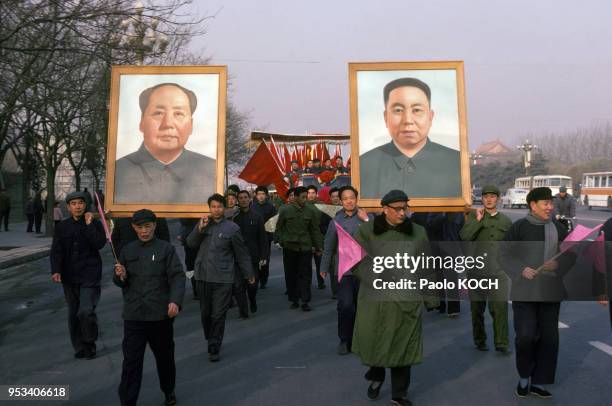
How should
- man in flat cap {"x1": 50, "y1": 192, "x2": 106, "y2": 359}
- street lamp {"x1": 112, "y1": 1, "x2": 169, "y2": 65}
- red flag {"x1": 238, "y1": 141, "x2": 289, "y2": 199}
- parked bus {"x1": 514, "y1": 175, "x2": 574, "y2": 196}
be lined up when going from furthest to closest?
parked bus {"x1": 514, "y1": 175, "x2": 574, "y2": 196} < red flag {"x1": 238, "y1": 141, "x2": 289, "y2": 199} < street lamp {"x1": 112, "y1": 1, "x2": 169, "y2": 65} < man in flat cap {"x1": 50, "y1": 192, "x2": 106, "y2": 359}

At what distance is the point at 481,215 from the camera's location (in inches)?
260

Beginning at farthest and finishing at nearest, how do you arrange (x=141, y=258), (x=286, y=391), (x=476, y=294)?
(x=476, y=294), (x=286, y=391), (x=141, y=258)

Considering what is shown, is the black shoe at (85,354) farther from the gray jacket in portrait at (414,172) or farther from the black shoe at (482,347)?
the black shoe at (482,347)

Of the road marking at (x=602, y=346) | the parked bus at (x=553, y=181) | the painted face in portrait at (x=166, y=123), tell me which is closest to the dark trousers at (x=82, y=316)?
the painted face in portrait at (x=166, y=123)

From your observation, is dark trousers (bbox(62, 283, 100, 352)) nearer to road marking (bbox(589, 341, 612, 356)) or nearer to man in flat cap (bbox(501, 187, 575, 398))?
man in flat cap (bbox(501, 187, 575, 398))

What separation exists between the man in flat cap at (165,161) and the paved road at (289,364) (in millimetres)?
1653

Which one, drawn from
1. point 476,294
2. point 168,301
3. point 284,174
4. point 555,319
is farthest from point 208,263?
point 284,174

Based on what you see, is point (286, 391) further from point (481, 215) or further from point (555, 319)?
point (481, 215)

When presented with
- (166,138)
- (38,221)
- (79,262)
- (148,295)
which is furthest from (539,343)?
(38,221)

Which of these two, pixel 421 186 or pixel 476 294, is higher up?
pixel 421 186

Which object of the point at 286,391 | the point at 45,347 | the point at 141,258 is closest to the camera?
the point at 141,258

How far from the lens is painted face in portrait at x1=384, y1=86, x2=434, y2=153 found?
23.2 ft

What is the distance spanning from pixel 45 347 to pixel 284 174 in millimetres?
10988

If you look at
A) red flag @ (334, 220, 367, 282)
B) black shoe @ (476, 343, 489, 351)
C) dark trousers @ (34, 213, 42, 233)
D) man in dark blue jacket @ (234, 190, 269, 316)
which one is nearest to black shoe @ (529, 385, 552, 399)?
black shoe @ (476, 343, 489, 351)
